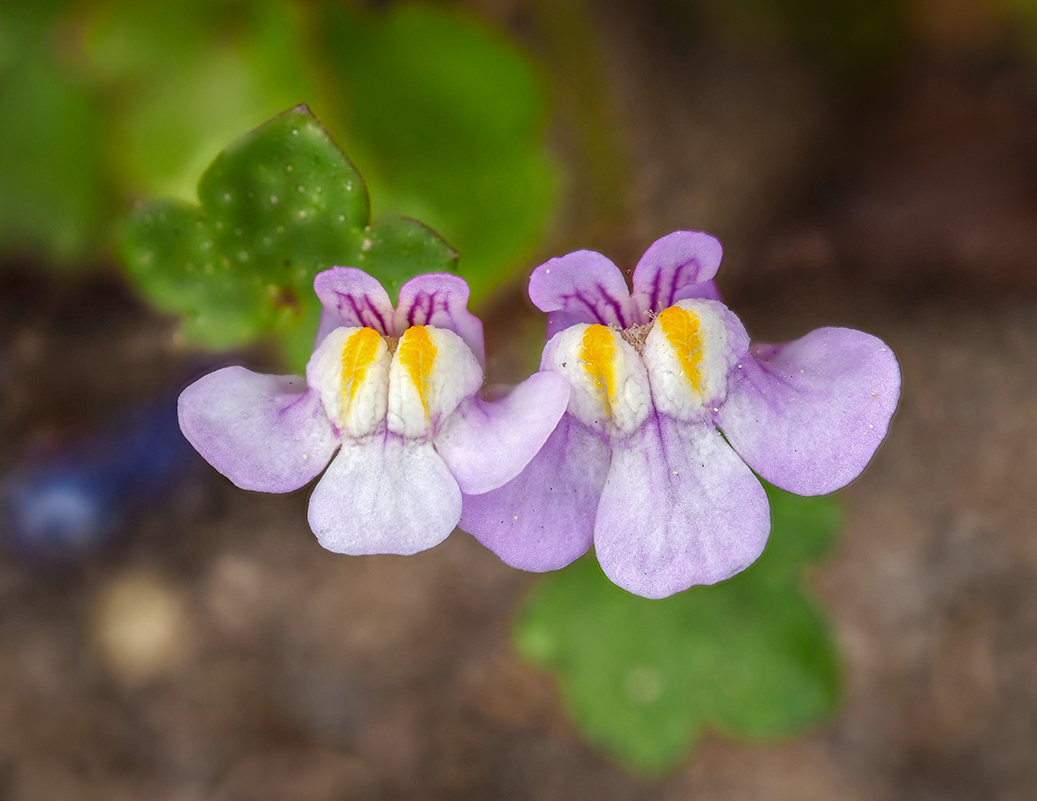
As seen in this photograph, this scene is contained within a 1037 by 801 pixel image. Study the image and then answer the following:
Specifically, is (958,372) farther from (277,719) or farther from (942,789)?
(277,719)

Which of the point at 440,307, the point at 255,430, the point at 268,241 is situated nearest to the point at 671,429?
the point at 440,307

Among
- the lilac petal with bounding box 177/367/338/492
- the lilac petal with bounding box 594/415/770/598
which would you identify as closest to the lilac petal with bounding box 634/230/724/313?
the lilac petal with bounding box 594/415/770/598

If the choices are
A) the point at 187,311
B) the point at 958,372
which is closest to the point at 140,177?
the point at 187,311

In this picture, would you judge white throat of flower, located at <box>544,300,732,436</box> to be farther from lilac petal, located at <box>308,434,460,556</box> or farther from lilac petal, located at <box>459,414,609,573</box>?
lilac petal, located at <box>308,434,460,556</box>

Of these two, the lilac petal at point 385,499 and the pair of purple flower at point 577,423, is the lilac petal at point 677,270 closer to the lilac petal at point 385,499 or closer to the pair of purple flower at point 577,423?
the pair of purple flower at point 577,423

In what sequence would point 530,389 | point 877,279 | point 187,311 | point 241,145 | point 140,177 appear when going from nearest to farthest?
point 530,389 < point 241,145 < point 187,311 < point 140,177 < point 877,279

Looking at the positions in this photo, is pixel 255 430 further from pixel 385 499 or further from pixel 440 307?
pixel 440 307
